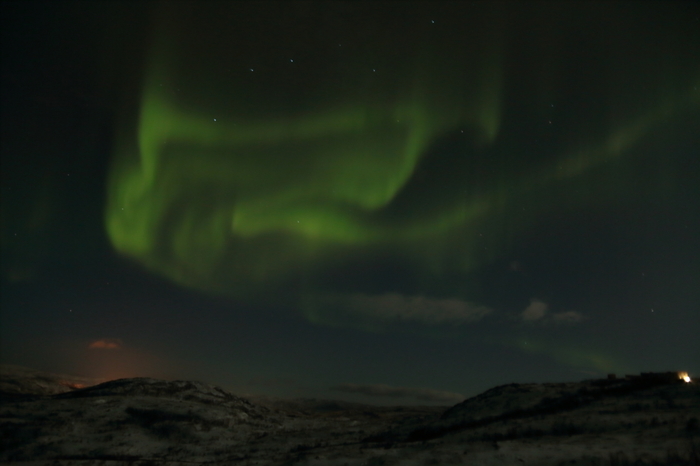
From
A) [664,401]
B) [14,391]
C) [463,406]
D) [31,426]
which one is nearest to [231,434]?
[31,426]

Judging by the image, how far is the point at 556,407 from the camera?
152 ft

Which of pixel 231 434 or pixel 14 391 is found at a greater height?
pixel 14 391

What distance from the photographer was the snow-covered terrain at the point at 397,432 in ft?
91.5

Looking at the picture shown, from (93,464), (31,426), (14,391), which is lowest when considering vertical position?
(93,464)

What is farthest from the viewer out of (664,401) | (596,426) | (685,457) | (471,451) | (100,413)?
(100,413)

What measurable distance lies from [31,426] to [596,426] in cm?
6687

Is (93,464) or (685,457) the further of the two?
(93,464)

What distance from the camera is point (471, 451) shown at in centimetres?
3012

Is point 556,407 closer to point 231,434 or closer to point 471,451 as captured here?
point 471,451

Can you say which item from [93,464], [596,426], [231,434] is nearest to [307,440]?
[231,434]

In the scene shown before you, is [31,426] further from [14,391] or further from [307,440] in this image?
[14,391]

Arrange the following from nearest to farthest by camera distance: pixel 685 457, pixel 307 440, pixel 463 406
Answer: pixel 685 457 → pixel 307 440 → pixel 463 406

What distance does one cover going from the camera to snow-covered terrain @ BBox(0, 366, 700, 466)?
91.5ft

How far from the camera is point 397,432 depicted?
5522cm
